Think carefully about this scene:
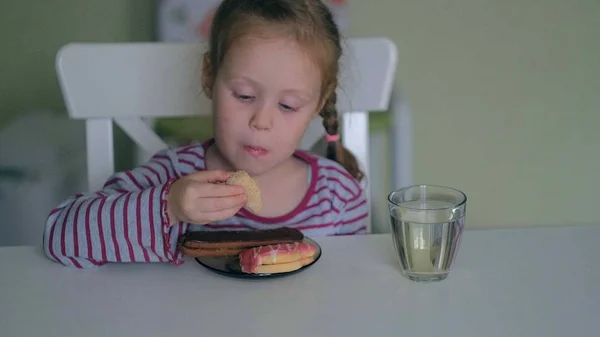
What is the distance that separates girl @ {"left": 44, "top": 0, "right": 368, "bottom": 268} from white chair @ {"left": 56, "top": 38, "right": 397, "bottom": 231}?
2.8 inches

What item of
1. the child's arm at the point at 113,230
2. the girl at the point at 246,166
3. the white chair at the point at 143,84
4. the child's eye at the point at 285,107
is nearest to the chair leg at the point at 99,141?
the white chair at the point at 143,84

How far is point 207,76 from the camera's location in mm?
982

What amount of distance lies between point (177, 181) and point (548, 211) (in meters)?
1.26

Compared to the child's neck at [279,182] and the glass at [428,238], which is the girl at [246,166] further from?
the glass at [428,238]

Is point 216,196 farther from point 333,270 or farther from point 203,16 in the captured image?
point 203,16

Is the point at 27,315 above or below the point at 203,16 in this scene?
below

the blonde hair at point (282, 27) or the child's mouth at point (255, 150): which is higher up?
the blonde hair at point (282, 27)

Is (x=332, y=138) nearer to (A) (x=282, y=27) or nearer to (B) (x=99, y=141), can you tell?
(A) (x=282, y=27)

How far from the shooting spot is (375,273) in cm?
71

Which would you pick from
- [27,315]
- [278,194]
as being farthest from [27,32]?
[27,315]

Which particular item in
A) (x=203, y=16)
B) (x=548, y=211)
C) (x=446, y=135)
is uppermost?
(x=203, y=16)

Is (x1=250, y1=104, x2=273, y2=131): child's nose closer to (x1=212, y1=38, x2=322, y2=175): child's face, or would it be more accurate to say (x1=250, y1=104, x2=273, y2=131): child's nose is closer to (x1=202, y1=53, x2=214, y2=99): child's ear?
(x1=212, y1=38, x2=322, y2=175): child's face

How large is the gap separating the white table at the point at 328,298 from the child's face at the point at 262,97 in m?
0.16

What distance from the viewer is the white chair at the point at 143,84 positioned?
1.04m
